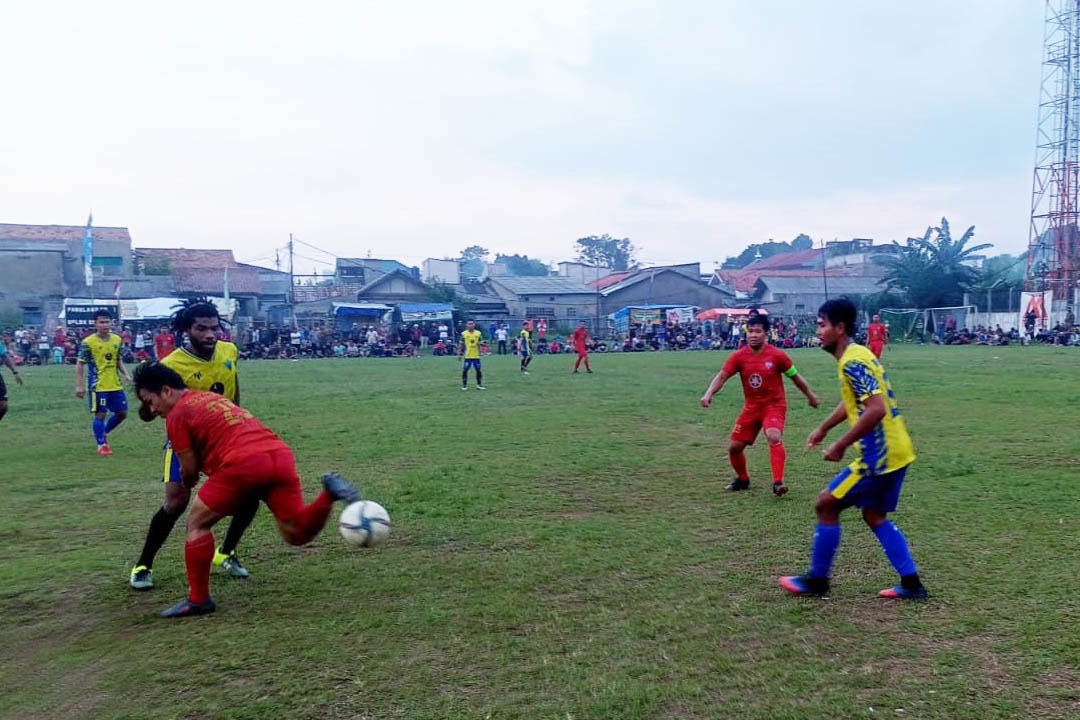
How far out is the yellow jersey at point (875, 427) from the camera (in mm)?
5387

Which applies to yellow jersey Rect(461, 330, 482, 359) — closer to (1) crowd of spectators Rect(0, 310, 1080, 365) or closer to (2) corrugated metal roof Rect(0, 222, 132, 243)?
(1) crowd of spectators Rect(0, 310, 1080, 365)

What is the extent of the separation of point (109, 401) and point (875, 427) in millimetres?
10246

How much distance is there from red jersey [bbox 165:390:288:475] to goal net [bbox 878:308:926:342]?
5121 cm

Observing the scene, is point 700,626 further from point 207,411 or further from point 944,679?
→ point 207,411

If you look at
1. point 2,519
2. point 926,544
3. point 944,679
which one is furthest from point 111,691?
point 926,544

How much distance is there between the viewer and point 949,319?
50719 millimetres

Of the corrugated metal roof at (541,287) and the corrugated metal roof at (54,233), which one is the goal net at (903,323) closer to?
the corrugated metal roof at (541,287)

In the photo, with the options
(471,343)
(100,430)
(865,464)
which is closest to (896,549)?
(865,464)

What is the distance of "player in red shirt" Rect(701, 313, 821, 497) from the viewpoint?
349 inches

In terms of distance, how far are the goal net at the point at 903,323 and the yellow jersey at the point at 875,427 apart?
4955 centimetres

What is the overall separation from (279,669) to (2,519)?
196 inches

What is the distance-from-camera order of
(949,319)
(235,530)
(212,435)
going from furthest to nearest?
(949,319), (235,530), (212,435)

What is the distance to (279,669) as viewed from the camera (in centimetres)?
457

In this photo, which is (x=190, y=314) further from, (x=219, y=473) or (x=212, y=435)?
(x=219, y=473)
